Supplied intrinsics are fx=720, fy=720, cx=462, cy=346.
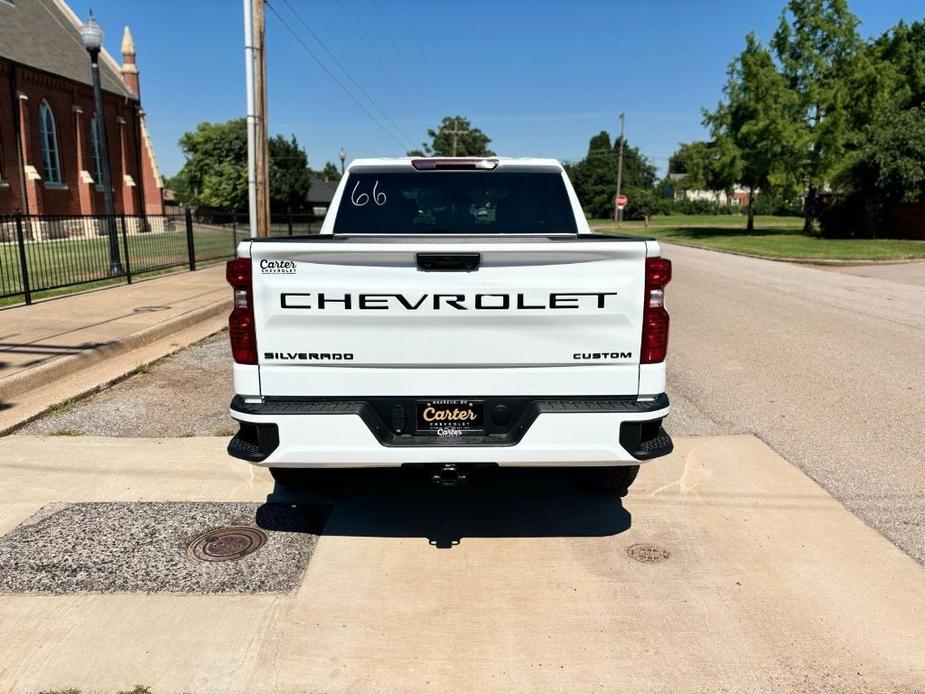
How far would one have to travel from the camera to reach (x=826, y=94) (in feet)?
119

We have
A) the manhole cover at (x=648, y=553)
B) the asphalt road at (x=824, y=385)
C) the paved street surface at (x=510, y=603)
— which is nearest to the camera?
the paved street surface at (x=510, y=603)

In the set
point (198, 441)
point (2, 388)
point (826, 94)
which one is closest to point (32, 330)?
point (2, 388)

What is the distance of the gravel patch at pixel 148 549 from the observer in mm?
3502

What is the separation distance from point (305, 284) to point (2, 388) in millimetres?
4653

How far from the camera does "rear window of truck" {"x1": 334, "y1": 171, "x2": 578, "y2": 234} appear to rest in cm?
504

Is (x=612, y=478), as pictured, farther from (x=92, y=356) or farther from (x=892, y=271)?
(x=892, y=271)

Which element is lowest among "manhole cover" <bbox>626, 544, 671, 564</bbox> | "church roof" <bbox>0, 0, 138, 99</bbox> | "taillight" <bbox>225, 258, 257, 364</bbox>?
"manhole cover" <bbox>626, 544, 671, 564</bbox>

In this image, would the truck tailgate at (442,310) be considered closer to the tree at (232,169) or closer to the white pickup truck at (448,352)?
the white pickup truck at (448,352)

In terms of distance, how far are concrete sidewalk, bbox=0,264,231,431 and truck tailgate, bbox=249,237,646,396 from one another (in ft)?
12.2

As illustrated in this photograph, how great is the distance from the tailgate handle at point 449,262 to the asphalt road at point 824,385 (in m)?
2.82

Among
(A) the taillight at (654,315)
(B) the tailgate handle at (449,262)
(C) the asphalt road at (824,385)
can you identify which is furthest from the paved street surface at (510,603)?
(B) the tailgate handle at (449,262)

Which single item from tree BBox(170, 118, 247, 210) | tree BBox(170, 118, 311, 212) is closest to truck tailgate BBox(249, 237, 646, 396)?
tree BBox(170, 118, 311, 212)

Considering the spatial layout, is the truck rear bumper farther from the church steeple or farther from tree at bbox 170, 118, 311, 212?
tree at bbox 170, 118, 311, 212

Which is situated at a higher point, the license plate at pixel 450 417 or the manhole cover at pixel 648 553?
the license plate at pixel 450 417
